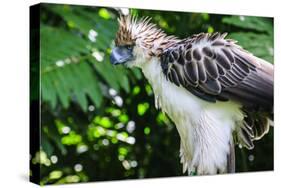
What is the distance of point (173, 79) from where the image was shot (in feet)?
10.1

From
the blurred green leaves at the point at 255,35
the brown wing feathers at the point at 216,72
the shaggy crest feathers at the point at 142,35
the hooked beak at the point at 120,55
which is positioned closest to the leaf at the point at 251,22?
the blurred green leaves at the point at 255,35

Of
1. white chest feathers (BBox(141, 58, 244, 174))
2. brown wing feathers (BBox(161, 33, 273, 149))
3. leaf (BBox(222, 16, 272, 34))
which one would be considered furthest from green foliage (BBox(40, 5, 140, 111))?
leaf (BBox(222, 16, 272, 34))

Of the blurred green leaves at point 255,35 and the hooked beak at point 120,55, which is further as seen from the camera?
the blurred green leaves at point 255,35

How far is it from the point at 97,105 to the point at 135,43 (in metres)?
0.37

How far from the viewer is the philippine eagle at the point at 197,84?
3.08 m

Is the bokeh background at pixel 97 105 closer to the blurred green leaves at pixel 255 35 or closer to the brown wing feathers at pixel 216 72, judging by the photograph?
the blurred green leaves at pixel 255 35

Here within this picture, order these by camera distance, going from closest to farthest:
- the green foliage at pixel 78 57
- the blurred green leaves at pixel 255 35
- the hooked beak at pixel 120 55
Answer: the green foliage at pixel 78 57, the hooked beak at pixel 120 55, the blurred green leaves at pixel 255 35

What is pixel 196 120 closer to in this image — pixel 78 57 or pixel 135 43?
pixel 135 43

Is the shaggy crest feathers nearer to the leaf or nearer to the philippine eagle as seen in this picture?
the philippine eagle

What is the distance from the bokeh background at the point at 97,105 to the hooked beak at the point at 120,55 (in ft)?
0.10

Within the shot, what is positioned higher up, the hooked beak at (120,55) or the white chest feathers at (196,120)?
the hooked beak at (120,55)

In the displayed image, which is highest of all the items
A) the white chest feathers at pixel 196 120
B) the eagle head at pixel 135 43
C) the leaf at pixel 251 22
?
the leaf at pixel 251 22

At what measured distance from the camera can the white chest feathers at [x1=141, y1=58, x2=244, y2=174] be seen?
3094mm

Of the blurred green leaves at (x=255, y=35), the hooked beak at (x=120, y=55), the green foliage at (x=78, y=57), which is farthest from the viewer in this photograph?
the blurred green leaves at (x=255, y=35)
